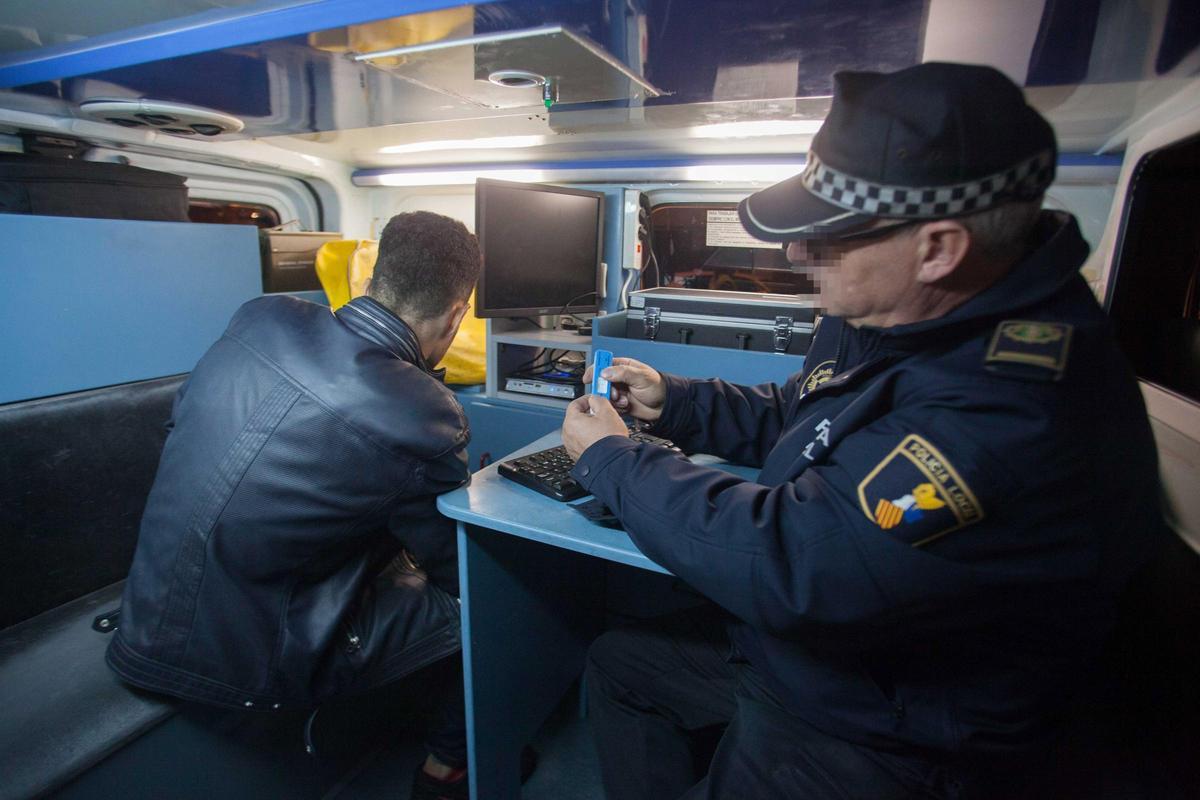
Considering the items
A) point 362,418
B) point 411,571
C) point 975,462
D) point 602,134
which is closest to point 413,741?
point 411,571

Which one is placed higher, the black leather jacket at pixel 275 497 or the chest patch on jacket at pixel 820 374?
the chest patch on jacket at pixel 820 374

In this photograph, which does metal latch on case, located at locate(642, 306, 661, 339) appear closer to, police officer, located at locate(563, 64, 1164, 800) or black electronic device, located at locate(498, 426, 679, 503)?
black electronic device, located at locate(498, 426, 679, 503)

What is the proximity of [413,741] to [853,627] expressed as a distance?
168cm

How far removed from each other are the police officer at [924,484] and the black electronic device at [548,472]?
0.22 m

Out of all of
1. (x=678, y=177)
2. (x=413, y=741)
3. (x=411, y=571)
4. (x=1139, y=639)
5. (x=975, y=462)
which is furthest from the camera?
(x=678, y=177)

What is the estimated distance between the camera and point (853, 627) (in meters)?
0.86

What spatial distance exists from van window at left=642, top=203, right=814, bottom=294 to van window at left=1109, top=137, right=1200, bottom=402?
1326mm

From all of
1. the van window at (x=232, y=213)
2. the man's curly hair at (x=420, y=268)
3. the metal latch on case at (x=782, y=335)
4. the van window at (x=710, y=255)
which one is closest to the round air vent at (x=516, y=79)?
the man's curly hair at (x=420, y=268)

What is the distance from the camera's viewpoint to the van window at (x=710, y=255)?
3.13 metres

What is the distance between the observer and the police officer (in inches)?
31.7

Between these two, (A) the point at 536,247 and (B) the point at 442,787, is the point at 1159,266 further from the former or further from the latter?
(B) the point at 442,787

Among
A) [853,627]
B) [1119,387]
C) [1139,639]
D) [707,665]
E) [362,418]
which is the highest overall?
[1119,387]

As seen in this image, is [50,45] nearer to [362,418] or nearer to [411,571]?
[362,418]

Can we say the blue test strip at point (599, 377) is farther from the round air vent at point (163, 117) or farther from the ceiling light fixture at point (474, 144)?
the round air vent at point (163, 117)
